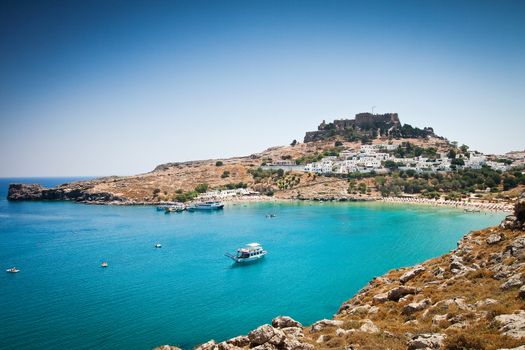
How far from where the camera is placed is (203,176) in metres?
135

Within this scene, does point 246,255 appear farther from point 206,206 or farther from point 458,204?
point 458,204

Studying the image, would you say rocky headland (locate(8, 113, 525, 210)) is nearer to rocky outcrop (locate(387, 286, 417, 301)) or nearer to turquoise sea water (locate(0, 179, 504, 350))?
turquoise sea water (locate(0, 179, 504, 350))

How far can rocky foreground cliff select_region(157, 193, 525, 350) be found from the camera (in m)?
10.8

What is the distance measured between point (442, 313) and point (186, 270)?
31.4 m

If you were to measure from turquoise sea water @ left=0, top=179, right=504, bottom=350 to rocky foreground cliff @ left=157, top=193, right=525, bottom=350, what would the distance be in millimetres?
10715

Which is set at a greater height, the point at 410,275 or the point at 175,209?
the point at 410,275

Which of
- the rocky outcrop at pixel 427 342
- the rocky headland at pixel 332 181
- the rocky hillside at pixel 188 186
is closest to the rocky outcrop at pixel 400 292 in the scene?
the rocky outcrop at pixel 427 342

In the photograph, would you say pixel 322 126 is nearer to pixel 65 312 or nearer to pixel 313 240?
pixel 313 240

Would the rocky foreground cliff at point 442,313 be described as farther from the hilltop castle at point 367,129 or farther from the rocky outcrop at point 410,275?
the hilltop castle at point 367,129

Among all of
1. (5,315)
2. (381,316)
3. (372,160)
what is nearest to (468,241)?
(381,316)

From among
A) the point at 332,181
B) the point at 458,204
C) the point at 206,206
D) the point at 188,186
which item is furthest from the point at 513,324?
the point at 188,186

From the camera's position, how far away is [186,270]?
40.9 metres

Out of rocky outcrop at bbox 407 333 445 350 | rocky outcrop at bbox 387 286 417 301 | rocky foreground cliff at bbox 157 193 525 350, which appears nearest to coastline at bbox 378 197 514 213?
A: rocky foreground cliff at bbox 157 193 525 350

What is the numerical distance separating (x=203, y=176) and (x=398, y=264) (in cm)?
10117
